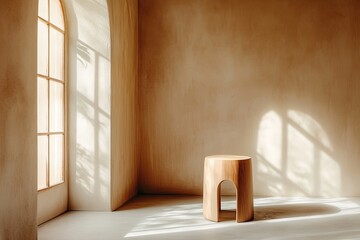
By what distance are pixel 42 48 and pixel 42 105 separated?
483 mm

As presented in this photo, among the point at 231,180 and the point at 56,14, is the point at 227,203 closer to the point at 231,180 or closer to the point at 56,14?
the point at 231,180

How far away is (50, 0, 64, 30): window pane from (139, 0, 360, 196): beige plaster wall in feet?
4.19

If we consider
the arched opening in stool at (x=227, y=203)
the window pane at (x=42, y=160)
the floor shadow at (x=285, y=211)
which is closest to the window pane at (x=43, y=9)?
the window pane at (x=42, y=160)

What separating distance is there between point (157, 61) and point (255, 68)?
118cm

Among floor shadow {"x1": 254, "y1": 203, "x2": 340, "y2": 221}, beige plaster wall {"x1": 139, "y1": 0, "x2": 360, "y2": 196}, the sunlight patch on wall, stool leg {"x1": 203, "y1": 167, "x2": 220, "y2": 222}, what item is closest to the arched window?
beige plaster wall {"x1": 139, "y1": 0, "x2": 360, "y2": 196}

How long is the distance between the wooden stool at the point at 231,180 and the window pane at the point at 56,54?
1.60 metres

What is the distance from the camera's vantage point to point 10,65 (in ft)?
7.38

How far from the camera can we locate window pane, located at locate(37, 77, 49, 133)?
3336mm

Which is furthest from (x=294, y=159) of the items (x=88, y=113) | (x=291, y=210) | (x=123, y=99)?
(x=88, y=113)

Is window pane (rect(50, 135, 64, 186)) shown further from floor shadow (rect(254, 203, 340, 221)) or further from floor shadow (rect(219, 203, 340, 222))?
floor shadow (rect(254, 203, 340, 221))

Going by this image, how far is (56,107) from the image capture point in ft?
12.0

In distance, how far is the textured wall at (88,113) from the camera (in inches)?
151

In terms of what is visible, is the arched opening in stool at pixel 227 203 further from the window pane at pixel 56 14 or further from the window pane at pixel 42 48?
the window pane at pixel 56 14

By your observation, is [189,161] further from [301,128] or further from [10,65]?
[10,65]
